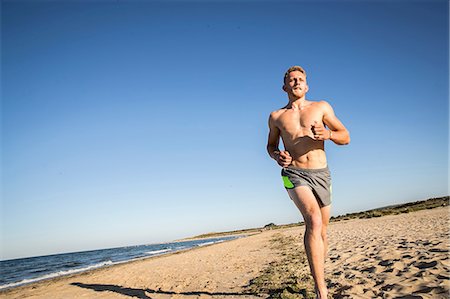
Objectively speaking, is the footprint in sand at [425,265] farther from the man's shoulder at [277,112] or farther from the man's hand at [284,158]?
the man's shoulder at [277,112]

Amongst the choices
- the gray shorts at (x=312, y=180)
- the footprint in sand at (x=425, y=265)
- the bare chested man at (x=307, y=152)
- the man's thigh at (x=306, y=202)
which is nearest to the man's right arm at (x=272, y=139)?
the bare chested man at (x=307, y=152)

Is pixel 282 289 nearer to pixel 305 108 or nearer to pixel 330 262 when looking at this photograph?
pixel 330 262

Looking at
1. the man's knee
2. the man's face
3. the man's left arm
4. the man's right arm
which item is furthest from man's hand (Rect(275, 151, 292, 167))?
the man's face

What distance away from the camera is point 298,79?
372cm

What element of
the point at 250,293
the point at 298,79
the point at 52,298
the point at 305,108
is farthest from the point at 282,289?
the point at 52,298

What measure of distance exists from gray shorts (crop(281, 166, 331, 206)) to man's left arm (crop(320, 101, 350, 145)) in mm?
416

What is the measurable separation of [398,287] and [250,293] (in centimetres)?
213

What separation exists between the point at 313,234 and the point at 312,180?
0.63 meters

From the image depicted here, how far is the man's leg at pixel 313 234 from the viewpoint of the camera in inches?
120

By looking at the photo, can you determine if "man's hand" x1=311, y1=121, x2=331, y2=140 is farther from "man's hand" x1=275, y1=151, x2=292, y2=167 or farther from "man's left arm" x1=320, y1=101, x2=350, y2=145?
"man's hand" x1=275, y1=151, x2=292, y2=167

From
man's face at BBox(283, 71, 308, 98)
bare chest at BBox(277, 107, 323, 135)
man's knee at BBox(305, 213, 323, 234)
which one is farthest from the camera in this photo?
man's face at BBox(283, 71, 308, 98)

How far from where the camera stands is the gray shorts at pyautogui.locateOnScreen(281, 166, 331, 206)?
3.40m

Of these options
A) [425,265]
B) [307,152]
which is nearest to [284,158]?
[307,152]

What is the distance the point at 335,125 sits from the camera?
11.7ft
